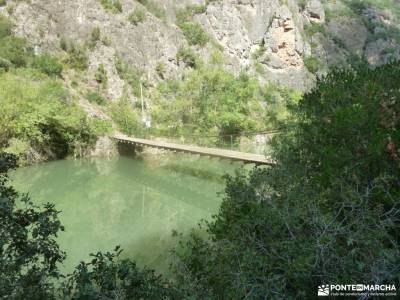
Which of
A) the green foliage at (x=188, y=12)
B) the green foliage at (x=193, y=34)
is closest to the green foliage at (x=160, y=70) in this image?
the green foliage at (x=193, y=34)

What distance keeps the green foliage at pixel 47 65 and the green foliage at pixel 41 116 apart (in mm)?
1240

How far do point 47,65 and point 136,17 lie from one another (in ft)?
36.1

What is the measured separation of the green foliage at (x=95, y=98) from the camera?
1099 inches

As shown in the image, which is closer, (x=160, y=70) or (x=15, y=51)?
(x=15, y=51)

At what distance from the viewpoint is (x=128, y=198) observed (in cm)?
1539

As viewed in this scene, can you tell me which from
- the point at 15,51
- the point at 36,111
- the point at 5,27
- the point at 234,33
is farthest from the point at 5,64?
the point at 234,33

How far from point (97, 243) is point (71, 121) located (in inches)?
554

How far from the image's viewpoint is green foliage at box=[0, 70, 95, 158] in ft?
67.1

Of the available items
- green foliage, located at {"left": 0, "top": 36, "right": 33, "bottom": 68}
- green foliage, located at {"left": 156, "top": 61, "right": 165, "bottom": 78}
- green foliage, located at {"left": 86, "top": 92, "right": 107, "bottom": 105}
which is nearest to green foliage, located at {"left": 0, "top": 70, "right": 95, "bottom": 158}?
green foliage, located at {"left": 0, "top": 36, "right": 33, "bottom": 68}

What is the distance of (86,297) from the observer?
9.69 ft

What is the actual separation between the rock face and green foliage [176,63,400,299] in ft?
85.2

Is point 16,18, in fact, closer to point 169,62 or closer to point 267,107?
point 169,62

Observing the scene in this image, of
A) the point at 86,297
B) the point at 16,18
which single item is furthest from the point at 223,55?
the point at 86,297

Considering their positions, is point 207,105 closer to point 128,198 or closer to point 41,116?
point 41,116
